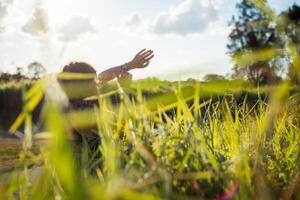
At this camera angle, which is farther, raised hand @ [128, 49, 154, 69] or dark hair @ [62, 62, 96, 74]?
dark hair @ [62, 62, 96, 74]

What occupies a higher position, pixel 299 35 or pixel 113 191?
pixel 299 35

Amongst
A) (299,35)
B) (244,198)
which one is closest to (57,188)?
(244,198)

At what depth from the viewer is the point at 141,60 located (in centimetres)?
262

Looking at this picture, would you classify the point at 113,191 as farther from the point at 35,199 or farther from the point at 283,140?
the point at 283,140

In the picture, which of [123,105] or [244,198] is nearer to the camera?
[244,198]

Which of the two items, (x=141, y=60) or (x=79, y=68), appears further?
(x=79, y=68)

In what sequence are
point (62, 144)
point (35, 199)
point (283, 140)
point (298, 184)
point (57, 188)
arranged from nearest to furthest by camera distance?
point (62, 144) → point (35, 199) → point (298, 184) → point (57, 188) → point (283, 140)

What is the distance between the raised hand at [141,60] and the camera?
8.33ft

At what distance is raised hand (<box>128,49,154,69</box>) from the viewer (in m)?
2.54

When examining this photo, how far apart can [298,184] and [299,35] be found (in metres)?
0.34

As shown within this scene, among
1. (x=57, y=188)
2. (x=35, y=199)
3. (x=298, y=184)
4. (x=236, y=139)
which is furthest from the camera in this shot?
(x=236, y=139)

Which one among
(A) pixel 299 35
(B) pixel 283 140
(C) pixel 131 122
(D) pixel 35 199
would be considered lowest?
(B) pixel 283 140

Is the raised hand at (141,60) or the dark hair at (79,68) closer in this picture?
the raised hand at (141,60)

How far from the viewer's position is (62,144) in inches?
24.0
